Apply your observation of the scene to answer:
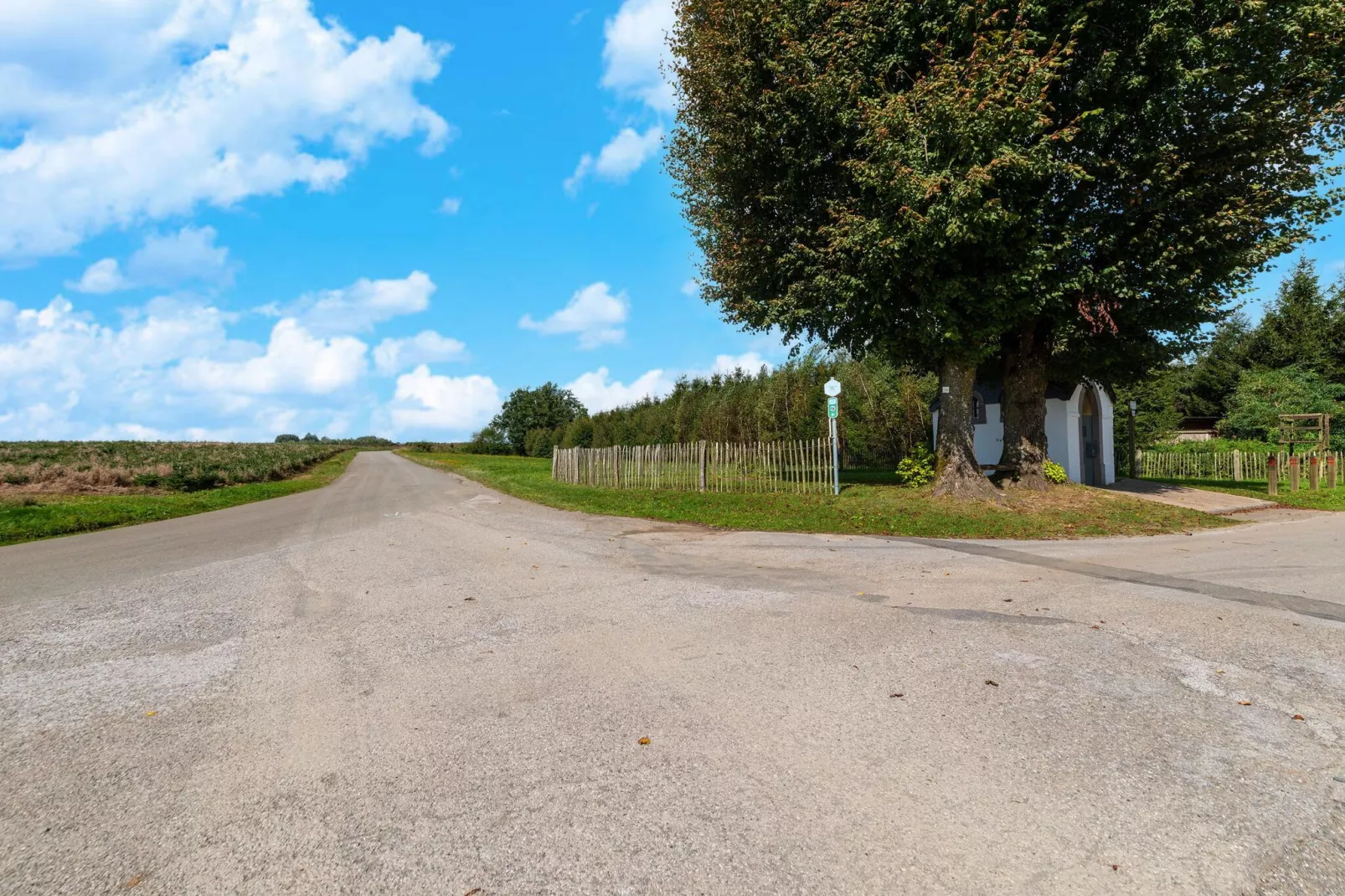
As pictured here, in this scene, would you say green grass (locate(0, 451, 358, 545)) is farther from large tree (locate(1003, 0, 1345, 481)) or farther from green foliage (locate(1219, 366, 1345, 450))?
green foliage (locate(1219, 366, 1345, 450))

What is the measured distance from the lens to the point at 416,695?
4.24 meters

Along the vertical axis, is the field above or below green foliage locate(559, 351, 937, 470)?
below

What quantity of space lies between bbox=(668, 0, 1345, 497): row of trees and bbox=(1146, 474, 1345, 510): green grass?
6.16 meters

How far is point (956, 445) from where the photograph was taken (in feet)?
54.1

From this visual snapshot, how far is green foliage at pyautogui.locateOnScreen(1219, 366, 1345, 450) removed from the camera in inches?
1156

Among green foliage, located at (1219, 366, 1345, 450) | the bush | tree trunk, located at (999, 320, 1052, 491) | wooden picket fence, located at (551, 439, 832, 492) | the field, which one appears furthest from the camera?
green foliage, located at (1219, 366, 1345, 450)

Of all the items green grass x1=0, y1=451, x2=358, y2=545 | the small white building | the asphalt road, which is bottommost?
the asphalt road

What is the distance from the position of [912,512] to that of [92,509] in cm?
2027

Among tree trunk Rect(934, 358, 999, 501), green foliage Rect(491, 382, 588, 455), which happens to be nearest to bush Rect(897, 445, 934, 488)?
tree trunk Rect(934, 358, 999, 501)

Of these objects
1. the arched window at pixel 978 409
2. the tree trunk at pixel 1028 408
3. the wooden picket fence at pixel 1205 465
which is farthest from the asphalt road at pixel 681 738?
the wooden picket fence at pixel 1205 465

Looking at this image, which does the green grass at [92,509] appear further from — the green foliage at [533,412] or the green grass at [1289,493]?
the green foliage at [533,412]

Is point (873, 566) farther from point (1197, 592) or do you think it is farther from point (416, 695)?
point (416, 695)

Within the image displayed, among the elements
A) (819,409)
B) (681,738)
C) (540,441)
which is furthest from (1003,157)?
(540,441)

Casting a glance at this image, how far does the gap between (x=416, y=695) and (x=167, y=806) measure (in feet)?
4.62
